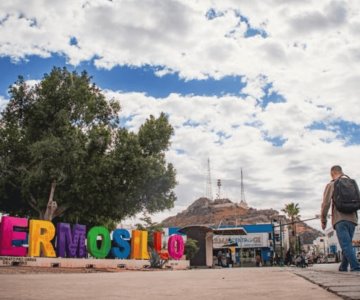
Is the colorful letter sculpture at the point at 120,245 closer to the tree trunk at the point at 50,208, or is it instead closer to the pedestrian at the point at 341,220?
the tree trunk at the point at 50,208

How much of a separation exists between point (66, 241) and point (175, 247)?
1136cm

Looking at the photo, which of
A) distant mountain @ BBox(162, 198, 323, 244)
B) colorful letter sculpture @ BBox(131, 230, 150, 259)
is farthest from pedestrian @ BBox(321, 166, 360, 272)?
distant mountain @ BBox(162, 198, 323, 244)

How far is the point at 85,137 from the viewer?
2669 cm

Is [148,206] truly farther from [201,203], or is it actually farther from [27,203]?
[201,203]

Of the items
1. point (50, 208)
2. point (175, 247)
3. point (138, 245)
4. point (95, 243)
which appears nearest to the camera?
point (95, 243)

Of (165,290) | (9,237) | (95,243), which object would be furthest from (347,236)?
(95,243)

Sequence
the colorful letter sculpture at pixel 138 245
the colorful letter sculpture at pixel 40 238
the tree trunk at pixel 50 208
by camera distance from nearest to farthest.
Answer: the colorful letter sculpture at pixel 40 238 < the tree trunk at pixel 50 208 < the colorful letter sculpture at pixel 138 245

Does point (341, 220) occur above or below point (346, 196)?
below

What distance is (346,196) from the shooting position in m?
7.25

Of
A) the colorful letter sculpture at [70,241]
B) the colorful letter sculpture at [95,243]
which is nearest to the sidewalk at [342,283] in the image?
the colorful letter sculpture at [70,241]

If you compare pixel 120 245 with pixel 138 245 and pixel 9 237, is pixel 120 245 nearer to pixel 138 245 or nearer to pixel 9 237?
pixel 138 245

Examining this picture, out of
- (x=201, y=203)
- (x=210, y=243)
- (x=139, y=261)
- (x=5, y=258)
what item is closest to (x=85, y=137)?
(x=139, y=261)

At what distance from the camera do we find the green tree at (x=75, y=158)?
25.6m

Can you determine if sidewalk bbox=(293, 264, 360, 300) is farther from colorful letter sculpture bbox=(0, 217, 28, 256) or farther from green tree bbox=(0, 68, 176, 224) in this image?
green tree bbox=(0, 68, 176, 224)
